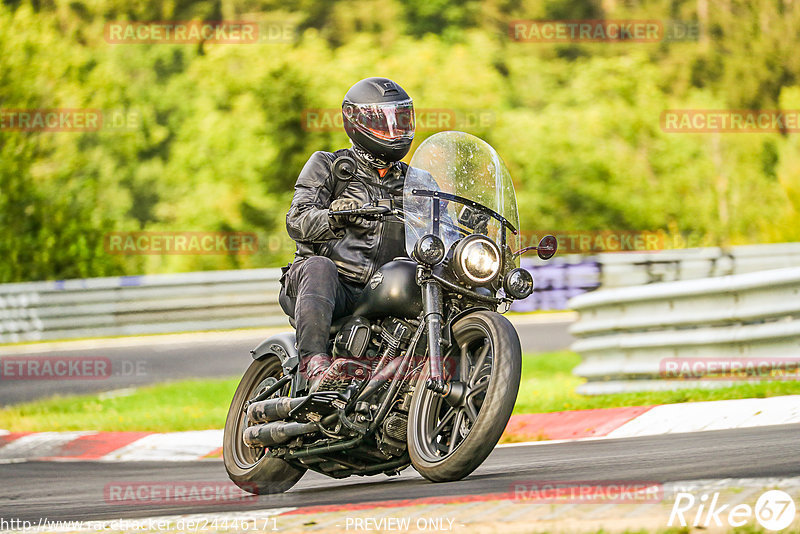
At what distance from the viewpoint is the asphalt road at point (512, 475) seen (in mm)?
5188

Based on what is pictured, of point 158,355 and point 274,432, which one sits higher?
point 274,432

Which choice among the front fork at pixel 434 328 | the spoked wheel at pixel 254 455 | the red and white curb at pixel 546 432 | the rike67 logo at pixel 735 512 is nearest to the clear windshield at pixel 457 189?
the front fork at pixel 434 328

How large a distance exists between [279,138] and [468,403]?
60.3 feet

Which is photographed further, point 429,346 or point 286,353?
point 286,353

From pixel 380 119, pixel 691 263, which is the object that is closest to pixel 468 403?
pixel 380 119

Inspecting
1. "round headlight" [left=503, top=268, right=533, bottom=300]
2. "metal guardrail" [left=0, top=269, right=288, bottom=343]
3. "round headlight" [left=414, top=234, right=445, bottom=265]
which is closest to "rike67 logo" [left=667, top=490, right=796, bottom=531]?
"round headlight" [left=503, top=268, right=533, bottom=300]

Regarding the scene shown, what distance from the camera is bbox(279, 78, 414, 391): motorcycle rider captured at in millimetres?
5824

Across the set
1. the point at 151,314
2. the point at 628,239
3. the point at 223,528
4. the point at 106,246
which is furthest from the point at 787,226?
the point at 223,528

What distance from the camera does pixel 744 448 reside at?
232 inches

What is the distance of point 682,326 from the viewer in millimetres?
9031

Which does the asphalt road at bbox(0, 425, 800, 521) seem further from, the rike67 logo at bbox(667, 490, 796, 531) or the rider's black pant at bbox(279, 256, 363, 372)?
the rider's black pant at bbox(279, 256, 363, 372)

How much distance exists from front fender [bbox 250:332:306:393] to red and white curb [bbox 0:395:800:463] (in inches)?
89.1

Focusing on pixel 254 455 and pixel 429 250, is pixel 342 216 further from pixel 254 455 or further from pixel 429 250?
pixel 254 455

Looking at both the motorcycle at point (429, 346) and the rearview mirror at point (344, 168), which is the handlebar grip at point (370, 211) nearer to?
the motorcycle at point (429, 346)
